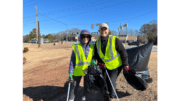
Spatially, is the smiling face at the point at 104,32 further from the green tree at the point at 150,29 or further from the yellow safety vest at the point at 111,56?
the green tree at the point at 150,29

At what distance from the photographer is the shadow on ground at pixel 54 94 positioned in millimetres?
2730

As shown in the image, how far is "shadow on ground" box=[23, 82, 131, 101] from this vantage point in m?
2.73

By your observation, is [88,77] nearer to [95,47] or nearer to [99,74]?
[99,74]

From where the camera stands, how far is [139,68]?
7.79 ft

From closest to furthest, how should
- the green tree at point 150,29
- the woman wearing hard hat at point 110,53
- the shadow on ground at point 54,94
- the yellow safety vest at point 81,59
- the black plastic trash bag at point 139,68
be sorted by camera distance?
the woman wearing hard hat at point 110,53
the yellow safety vest at point 81,59
the black plastic trash bag at point 139,68
the shadow on ground at point 54,94
the green tree at point 150,29

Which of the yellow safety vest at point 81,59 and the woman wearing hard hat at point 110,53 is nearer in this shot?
the woman wearing hard hat at point 110,53

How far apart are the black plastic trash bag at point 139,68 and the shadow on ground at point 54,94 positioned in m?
0.53

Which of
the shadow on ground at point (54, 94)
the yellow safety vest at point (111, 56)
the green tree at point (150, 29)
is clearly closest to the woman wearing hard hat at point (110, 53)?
the yellow safety vest at point (111, 56)

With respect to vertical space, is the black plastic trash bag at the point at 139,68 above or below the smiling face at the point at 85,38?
below

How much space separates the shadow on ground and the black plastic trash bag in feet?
1.74

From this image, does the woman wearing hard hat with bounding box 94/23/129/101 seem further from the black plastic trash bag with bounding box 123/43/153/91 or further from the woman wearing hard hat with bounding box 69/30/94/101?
the black plastic trash bag with bounding box 123/43/153/91

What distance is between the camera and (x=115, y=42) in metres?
1.99

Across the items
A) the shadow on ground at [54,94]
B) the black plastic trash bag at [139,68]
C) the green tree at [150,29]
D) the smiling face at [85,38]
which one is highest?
the green tree at [150,29]

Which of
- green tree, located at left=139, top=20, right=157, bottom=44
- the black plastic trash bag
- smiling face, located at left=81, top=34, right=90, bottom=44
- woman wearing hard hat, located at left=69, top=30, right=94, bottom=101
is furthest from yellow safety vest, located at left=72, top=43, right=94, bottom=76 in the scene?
green tree, located at left=139, top=20, right=157, bottom=44
